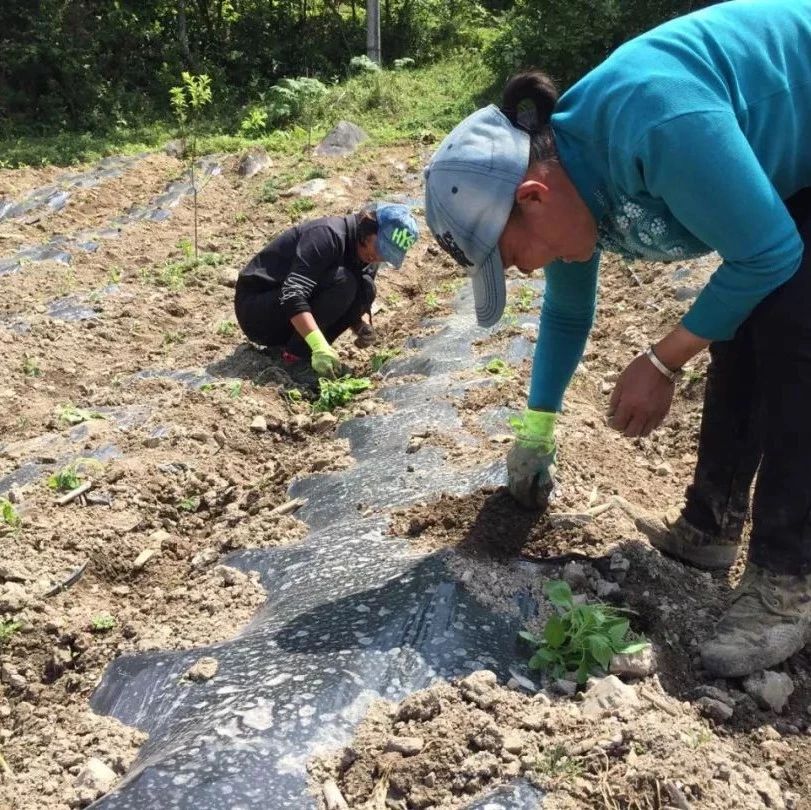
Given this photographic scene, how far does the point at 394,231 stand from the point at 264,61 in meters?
13.2

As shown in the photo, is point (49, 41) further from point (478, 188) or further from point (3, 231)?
point (478, 188)

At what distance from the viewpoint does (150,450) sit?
381 cm

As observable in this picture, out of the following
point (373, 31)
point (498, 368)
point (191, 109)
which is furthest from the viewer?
point (373, 31)

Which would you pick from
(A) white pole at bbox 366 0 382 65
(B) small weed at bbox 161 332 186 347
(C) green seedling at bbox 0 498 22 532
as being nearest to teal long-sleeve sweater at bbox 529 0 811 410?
(C) green seedling at bbox 0 498 22 532

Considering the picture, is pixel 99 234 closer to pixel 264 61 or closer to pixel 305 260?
pixel 305 260

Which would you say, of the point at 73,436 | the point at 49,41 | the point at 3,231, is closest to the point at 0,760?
the point at 73,436

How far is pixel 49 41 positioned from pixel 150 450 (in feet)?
41.5

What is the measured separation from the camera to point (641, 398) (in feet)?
6.89

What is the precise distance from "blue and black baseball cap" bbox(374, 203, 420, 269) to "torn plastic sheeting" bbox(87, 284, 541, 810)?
70.7 inches

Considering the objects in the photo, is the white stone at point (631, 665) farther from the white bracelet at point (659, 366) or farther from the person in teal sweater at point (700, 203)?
the white bracelet at point (659, 366)

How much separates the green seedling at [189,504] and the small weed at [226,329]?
219 cm

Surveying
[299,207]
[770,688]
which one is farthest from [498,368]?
[299,207]

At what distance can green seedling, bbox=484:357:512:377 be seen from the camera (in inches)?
158

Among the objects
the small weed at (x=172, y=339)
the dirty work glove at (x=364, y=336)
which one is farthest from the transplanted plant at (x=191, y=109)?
the dirty work glove at (x=364, y=336)
